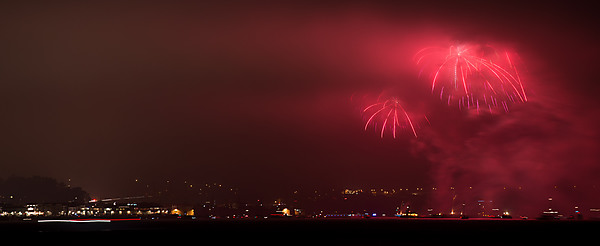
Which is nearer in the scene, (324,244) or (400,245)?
(400,245)

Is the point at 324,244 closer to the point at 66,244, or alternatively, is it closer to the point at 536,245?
the point at 536,245

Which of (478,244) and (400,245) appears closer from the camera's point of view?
(400,245)

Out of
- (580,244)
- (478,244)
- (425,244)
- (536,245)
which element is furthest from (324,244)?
(580,244)

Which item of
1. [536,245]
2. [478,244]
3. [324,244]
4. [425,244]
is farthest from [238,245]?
[536,245]

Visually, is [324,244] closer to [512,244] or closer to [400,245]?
[400,245]

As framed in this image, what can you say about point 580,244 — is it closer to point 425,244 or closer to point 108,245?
point 425,244

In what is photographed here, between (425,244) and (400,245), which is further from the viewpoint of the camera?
(425,244)

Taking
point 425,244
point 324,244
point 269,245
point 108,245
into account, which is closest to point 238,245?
point 269,245
